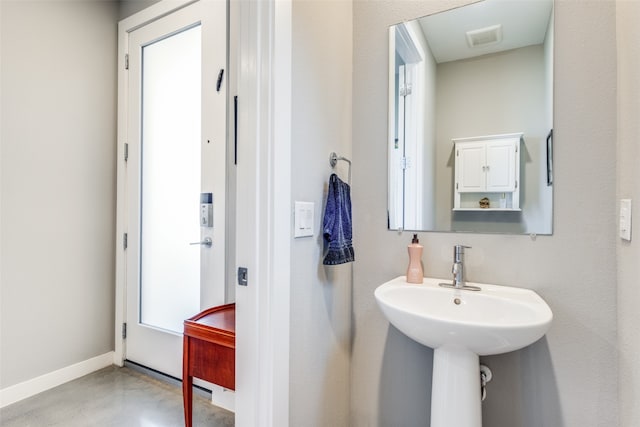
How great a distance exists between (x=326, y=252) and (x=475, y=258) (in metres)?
0.58

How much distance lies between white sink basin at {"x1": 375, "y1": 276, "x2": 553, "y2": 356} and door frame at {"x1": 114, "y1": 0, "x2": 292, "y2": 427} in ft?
1.20

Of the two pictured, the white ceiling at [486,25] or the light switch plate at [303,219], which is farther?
the white ceiling at [486,25]

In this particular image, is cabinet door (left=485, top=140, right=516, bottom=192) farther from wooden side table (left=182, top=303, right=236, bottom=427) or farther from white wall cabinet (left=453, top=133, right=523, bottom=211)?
wooden side table (left=182, top=303, right=236, bottom=427)

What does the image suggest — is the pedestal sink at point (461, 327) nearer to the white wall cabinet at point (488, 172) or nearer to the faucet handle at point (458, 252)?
the faucet handle at point (458, 252)

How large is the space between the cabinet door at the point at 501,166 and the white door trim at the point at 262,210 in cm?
81

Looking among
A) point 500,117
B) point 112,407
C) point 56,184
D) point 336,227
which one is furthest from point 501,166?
point 56,184

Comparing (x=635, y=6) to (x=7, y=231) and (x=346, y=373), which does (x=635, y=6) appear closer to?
(x=346, y=373)

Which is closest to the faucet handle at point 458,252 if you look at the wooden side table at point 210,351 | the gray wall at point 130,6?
the wooden side table at point 210,351

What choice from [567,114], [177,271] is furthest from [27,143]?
[567,114]

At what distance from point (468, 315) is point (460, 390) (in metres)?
0.24

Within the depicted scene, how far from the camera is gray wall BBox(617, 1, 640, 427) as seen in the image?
924mm

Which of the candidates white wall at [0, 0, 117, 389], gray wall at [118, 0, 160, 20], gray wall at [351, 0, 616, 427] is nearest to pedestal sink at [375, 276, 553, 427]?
gray wall at [351, 0, 616, 427]

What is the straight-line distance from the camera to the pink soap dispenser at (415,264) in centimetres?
131

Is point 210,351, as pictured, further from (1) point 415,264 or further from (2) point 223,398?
(1) point 415,264
